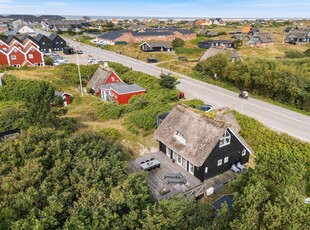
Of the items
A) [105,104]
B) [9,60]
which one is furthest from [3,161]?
[9,60]

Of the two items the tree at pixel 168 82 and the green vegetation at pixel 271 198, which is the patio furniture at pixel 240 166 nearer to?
the green vegetation at pixel 271 198

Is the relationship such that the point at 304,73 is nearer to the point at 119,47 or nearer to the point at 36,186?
the point at 36,186

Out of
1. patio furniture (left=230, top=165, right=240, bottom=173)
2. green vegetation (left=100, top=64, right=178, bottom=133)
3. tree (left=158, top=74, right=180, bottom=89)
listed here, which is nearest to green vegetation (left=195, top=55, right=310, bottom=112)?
tree (left=158, top=74, right=180, bottom=89)

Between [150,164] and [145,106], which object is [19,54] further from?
[150,164]

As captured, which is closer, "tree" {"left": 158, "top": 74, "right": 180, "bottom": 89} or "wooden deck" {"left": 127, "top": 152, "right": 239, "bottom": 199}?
"wooden deck" {"left": 127, "top": 152, "right": 239, "bottom": 199}

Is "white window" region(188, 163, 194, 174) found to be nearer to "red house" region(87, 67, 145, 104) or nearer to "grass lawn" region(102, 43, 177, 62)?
"red house" region(87, 67, 145, 104)

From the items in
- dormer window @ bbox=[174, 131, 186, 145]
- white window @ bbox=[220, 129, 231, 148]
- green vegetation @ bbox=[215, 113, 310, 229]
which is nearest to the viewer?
green vegetation @ bbox=[215, 113, 310, 229]

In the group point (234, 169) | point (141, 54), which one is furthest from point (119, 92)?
point (141, 54)
